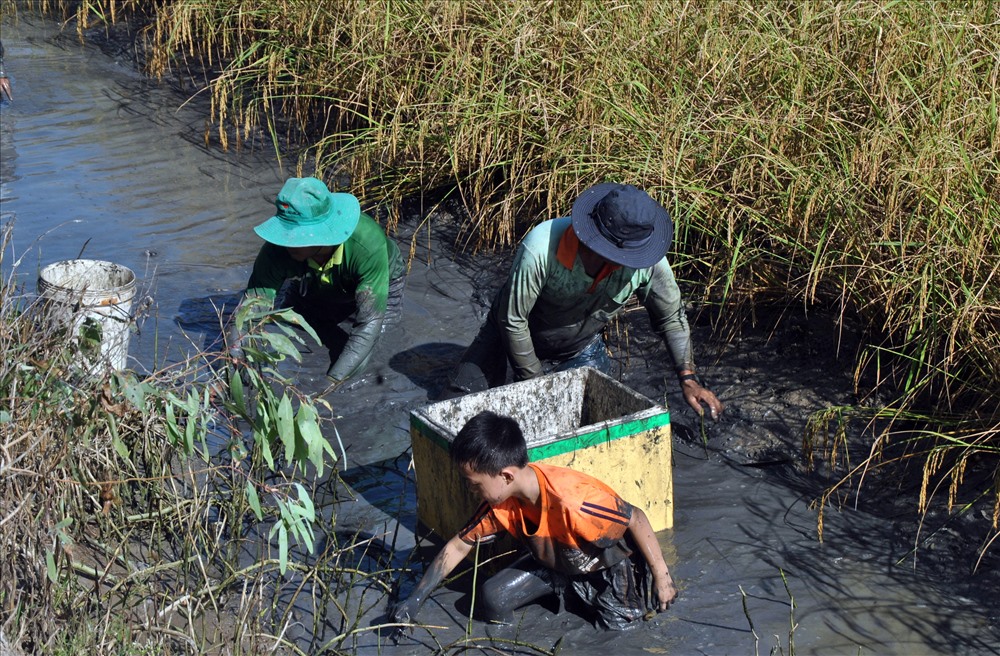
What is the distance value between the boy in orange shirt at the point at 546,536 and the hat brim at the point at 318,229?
1437 millimetres

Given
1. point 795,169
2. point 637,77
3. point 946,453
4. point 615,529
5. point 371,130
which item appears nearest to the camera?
point 615,529

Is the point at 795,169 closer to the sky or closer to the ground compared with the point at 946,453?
closer to the sky

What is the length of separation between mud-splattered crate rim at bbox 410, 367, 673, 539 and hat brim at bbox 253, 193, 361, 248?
37.0 inches

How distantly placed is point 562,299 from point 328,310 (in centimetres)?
147

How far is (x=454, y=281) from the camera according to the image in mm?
6203

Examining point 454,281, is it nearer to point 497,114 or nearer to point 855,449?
point 497,114

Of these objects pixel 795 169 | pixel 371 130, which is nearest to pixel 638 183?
pixel 795 169

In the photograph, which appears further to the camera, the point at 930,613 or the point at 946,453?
the point at 946,453

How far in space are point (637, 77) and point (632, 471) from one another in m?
2.70

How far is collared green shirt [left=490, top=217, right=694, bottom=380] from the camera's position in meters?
4.38

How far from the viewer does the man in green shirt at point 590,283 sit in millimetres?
4121

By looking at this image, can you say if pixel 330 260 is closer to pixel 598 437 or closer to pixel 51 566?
pixel 598 437

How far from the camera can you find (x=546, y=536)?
12.0 feet

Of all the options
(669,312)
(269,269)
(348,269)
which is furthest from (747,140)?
(269,269)
